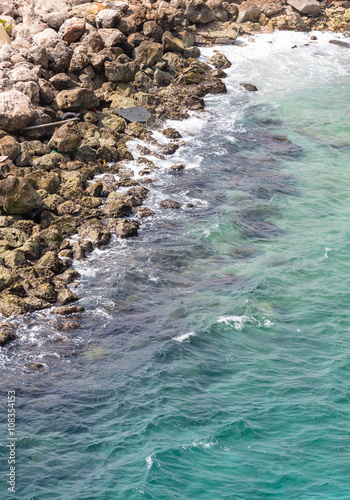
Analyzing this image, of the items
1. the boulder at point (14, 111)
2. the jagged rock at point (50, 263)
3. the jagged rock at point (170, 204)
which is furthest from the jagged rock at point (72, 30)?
the jagged rock at point (50, 263)

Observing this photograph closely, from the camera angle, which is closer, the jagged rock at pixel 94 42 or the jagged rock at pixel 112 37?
the jagged rock at pixel 94 42

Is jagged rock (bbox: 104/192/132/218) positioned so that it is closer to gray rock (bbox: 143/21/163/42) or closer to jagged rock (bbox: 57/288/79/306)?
jagged rock (bbox: 57/288/79/306)

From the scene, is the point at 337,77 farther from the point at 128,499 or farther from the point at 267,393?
the point at 128,499

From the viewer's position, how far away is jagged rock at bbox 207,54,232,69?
47.5 metres

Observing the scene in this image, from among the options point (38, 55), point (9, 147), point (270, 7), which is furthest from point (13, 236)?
point (270, 7)

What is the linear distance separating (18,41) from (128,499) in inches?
1320

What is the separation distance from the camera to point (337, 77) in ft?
156

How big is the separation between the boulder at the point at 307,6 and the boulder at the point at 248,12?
3.74 metres

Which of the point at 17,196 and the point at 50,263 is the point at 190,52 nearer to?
the point at 17,196

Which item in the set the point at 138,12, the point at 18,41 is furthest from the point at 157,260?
the point at 138,12

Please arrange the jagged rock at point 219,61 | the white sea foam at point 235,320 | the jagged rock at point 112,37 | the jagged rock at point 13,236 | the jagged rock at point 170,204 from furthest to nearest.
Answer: the jagged rock at point 219,61 → the jagged rock at point 112,37 → the jagged rock at point 170,204 → the jagged rock at point 13,236 → the white sea foam at point 235,320

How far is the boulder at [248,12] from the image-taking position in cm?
5503

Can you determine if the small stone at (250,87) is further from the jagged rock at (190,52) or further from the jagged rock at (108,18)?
the jagged rock at (108,18)

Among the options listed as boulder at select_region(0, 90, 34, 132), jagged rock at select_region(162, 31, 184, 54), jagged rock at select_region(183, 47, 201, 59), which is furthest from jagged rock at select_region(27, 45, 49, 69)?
jagged rock at select_region(183, 47, 201, 59)
